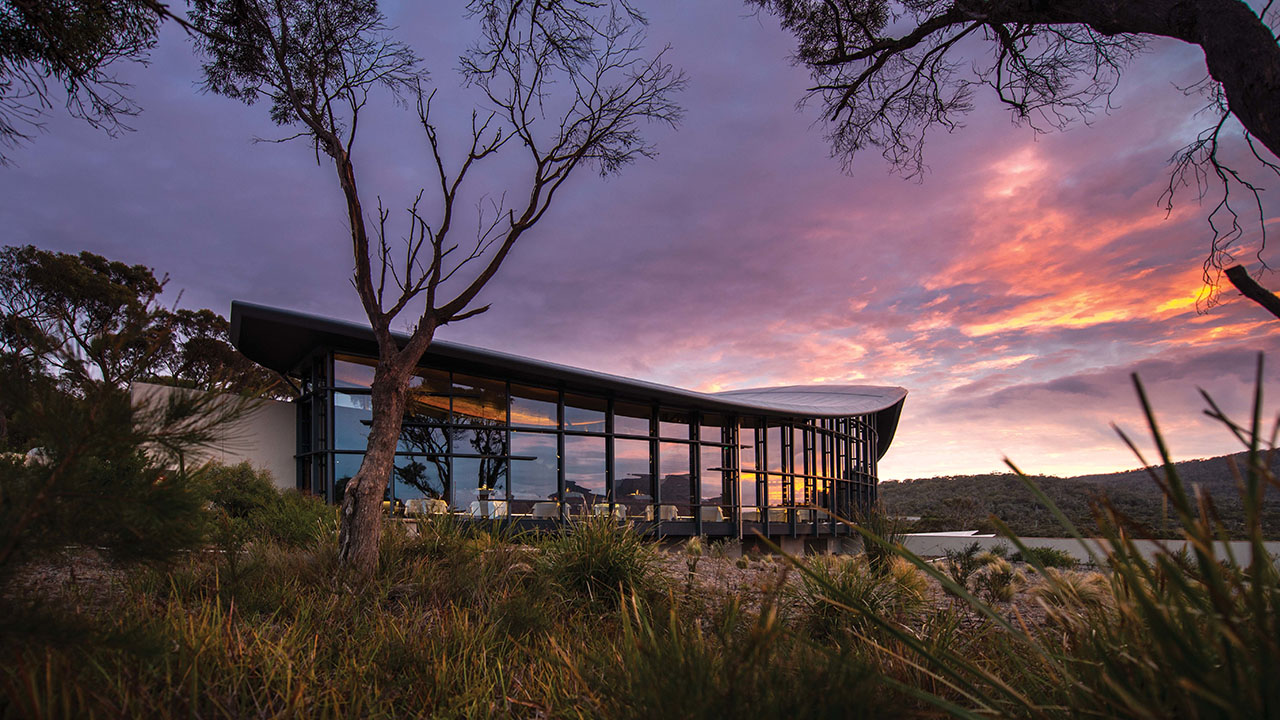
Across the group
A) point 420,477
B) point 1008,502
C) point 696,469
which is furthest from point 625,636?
point 1008,502

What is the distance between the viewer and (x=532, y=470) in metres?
16.5

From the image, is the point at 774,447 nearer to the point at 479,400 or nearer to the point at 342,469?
the point at 479,400

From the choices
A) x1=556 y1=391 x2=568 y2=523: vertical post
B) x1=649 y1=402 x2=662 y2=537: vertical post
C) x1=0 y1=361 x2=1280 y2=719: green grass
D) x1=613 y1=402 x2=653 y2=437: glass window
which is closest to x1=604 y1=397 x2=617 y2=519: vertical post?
x1=613 y1=402 x2=653 y2=437: glass window

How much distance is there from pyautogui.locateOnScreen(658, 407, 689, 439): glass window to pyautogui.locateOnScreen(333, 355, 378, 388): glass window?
26.5 feet

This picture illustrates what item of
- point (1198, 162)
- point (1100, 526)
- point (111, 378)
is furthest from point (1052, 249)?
point (111, 378)

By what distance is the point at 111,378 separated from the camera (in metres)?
2.22

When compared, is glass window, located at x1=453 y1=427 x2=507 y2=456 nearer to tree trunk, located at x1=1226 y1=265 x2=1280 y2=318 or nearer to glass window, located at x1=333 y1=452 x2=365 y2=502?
glass window, located at x1=333 y1=452 x2=365 y2=502

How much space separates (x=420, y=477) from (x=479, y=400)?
7.49ft

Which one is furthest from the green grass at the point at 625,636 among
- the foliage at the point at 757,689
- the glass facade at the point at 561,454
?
the glass facade at the point at 561,454

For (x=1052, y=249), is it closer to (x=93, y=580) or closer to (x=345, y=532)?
(x=345, y=532)

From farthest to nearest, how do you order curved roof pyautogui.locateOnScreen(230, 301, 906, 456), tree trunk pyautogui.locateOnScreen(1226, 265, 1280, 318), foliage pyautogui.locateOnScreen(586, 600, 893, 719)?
curved roof pyautogui.locateOnScreen(230, 301, 906, 456) < foliage pyautogui.locateOnScreen(586, 600, 893, 719) < tree trunk pyautogui.locateOnScreen(1226, 265, 1280, 318)

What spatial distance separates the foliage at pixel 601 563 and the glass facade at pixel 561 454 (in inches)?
197

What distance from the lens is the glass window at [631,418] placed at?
18.4 metres

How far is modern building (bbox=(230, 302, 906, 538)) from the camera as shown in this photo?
14.5m
